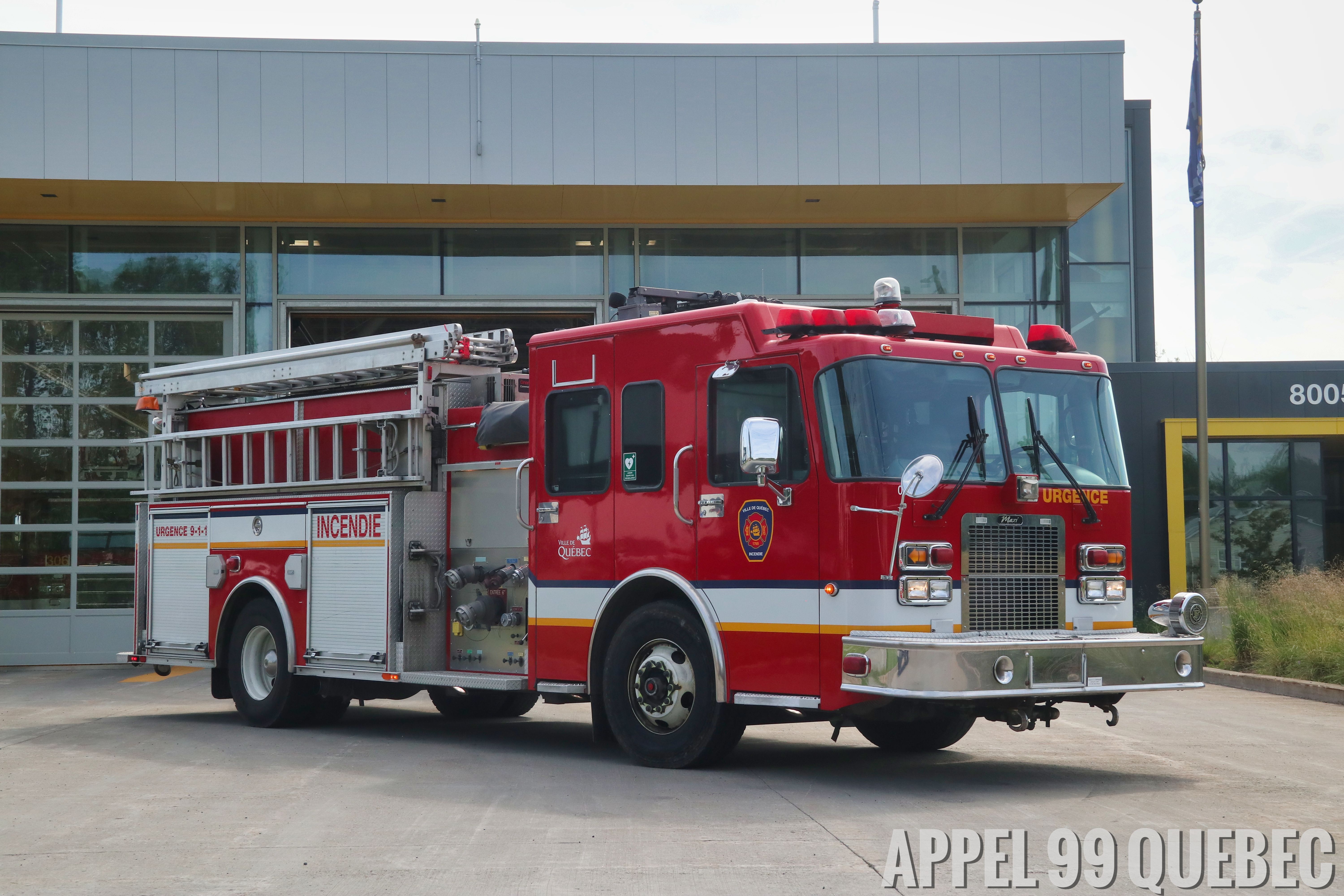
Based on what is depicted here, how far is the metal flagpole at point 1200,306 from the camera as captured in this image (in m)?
19.4

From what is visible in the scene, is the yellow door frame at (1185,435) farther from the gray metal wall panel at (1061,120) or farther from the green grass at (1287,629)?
the gray metal wall panel at (1061,120)

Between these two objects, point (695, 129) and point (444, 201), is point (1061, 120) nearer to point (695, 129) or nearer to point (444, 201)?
point (695, 129)

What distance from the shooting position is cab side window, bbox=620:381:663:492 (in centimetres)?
941

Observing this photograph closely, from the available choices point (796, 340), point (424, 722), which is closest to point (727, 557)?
point (796, 340)

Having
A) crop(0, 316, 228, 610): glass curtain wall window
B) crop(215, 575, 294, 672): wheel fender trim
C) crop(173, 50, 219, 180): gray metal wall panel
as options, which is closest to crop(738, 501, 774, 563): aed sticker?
crop(215, 575, 294, 672): wheel fender trim

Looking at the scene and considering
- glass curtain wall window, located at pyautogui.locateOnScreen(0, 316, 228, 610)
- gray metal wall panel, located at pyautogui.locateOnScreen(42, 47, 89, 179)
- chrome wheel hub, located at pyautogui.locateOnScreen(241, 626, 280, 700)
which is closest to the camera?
chrome wheel hub, located at pyautogui.locateOnScreen(241, 626, 280, 700)

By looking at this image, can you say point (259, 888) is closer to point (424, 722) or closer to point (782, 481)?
point (782, 481)

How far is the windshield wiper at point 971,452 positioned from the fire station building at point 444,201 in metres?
9.71

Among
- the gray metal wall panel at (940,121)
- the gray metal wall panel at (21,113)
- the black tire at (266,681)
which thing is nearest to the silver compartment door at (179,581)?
the black tire at (266,681)

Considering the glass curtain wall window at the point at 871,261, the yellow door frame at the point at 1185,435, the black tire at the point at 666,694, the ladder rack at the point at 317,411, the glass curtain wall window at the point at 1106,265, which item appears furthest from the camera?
the glass curtain wall window at the point at 1106,265

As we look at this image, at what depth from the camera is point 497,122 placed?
17.8 metres

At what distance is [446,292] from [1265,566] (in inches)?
487

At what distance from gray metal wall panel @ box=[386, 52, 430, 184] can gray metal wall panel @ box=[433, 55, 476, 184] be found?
55 mm

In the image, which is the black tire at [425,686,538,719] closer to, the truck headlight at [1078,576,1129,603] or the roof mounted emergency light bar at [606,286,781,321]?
the roof mounted emergency light bar at [606,286,781,321]
